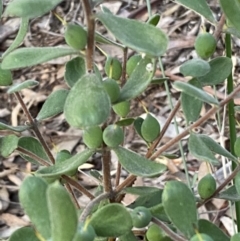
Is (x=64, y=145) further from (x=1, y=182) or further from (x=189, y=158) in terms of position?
(x=189, y=158)

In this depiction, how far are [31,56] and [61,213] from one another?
17 cm

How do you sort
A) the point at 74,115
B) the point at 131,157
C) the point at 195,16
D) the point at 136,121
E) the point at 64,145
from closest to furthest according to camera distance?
the point at 74,115
the point at 131,157
the point at 136,121
the point at 64,145
the point at 195,16

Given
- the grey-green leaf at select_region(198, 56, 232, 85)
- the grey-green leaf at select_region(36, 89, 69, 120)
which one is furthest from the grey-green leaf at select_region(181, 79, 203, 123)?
the grey-green leaf at select_region(36, 89, 69, 120)

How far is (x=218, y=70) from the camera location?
0.64 m

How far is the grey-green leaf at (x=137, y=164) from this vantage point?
549 mm

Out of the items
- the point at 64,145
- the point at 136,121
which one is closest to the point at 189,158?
the point at 64,145

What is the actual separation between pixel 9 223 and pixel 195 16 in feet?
2.97

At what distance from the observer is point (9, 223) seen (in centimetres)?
146

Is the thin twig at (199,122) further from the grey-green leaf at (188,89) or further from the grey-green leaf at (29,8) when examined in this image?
the grey-green leaf at (29,8)

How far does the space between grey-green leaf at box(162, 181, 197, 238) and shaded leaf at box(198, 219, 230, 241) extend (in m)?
0.10

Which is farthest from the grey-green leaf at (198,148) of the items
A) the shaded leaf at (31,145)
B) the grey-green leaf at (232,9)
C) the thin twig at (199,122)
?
the shaded leaf at (31,145)

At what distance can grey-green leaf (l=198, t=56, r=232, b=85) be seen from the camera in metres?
0.63

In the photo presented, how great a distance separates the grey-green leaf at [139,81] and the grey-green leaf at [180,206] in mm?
95

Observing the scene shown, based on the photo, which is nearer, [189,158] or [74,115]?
[74,115]
